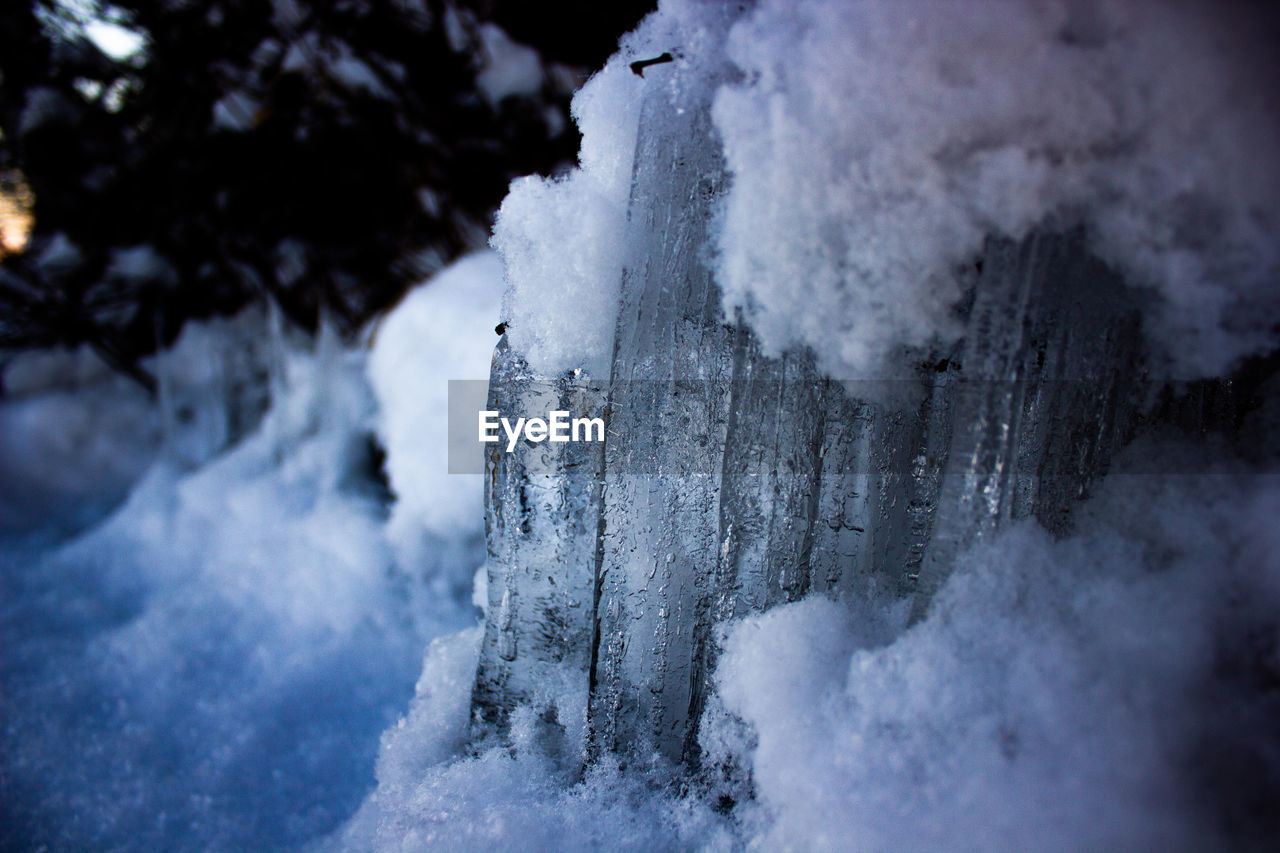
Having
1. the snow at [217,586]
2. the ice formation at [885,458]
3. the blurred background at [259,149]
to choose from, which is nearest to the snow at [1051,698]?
the ice formation at [885,458]

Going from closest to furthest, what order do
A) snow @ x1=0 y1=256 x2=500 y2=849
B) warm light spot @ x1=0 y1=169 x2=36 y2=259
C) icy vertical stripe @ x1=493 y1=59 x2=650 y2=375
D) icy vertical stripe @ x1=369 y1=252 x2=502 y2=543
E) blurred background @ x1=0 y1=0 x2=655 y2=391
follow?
icy vertical stripe @ x1=493 y1=59 x2=650 y2=375, snow @ x1=0 y1=256 x2=500 y2=849, icy vertical stripe @ x1=369 y1=252 x2=502 y2=543, blurred background @ x1=0 y1=0 x2=655 y2=391, warm light spot @ x1=0 y1=169 x2=36 y2=259

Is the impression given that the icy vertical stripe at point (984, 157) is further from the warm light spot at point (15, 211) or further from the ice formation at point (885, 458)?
the warm light spot at point (15, 211)

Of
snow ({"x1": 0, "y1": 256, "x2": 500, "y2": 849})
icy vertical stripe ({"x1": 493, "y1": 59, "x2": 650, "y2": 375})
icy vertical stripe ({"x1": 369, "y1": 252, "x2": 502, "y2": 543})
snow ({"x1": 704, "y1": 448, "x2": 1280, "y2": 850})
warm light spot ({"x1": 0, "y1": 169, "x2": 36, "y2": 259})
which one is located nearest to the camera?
snow ({"x1": 704, "y1": 448, "x2": 1280, "y2": 850})

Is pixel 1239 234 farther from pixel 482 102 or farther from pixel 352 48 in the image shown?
pixel 352 48

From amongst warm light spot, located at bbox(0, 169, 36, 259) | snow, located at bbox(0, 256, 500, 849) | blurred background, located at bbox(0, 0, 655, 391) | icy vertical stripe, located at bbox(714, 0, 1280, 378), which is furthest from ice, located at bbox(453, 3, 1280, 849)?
warm light spot, located at bbox(0, 169, 36, 259)

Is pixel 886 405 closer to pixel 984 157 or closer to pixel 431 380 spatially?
pixel 984 157

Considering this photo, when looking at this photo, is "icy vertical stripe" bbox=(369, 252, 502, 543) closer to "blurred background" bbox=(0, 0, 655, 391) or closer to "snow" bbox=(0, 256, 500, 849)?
"snow" bbox=(0, 256, 500, 849)

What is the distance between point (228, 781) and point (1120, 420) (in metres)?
1.75

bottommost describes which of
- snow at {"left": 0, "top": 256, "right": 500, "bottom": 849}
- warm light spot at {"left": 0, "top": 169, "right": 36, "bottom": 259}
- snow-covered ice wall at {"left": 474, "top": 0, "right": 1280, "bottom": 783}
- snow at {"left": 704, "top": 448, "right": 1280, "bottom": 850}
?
snow at {"left": 0, "top": 256, "right": 500, "bottom": 849}

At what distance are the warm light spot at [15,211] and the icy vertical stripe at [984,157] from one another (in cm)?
419

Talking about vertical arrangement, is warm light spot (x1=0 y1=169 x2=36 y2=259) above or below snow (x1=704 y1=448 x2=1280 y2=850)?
above

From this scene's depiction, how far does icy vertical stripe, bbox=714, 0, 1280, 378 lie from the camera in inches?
17.7

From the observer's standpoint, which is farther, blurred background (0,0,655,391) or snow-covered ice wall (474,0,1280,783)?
blurred background (0,0,655,391)

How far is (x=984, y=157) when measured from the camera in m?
0.49
